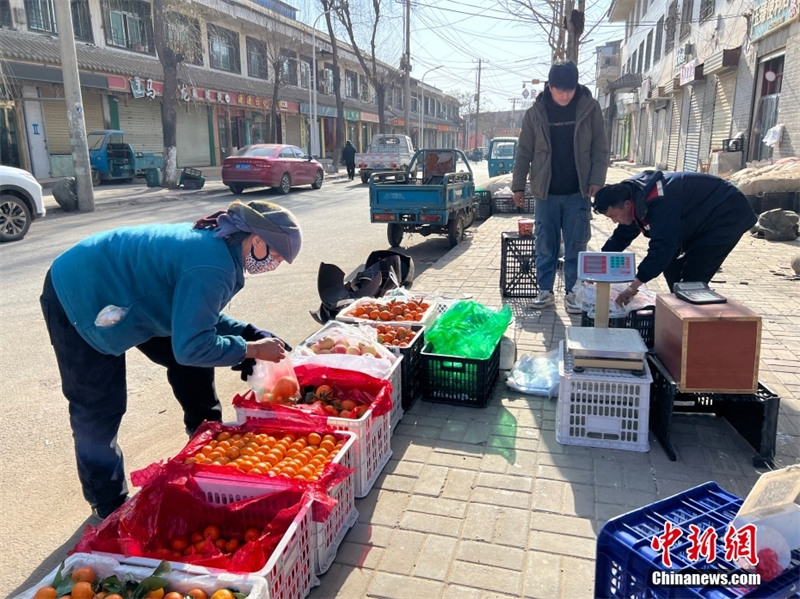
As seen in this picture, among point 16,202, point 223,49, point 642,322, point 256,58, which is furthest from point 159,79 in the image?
point 642,322

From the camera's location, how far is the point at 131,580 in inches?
82.3

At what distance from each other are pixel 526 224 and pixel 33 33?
863 inches

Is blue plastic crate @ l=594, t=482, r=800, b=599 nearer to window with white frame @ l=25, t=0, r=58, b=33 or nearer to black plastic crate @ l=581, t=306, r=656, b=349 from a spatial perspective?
black plastic crate @ l=581, t=306, r=656, b=349

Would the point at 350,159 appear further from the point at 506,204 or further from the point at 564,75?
the point at 564,75

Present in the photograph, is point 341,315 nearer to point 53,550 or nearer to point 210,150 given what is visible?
point 53,550

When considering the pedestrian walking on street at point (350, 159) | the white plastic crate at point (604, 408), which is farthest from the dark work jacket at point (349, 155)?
the white plastic crate at point (604, 408)

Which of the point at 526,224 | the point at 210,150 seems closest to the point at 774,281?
the point at 526,224

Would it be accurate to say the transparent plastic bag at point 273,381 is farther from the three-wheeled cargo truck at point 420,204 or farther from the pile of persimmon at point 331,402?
the three-wheeled cargo truck at point 420,204

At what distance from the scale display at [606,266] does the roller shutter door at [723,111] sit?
16694 mm

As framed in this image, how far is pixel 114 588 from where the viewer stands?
2.04 metres

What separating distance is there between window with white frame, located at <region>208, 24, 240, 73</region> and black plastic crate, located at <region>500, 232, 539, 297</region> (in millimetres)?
29490

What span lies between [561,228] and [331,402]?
396 centimetres

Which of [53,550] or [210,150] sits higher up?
[210,150]

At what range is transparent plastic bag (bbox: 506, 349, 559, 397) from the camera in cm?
449
